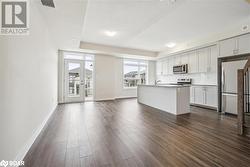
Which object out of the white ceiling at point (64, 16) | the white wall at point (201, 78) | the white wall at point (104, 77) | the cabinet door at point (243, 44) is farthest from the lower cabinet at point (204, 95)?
the white ceiling at point (64, 16)

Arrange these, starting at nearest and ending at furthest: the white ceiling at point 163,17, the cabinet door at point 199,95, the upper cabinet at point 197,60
Result: the white ceiling at point 163,17, the upper cabinet at point 197,60, the cabinet door at point 199,95

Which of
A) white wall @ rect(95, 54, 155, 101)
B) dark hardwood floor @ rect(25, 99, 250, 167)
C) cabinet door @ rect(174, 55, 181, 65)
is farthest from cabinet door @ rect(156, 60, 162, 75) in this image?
dark hardwood floor @ rect(25, 99, 250, 167)

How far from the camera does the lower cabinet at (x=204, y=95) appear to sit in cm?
474

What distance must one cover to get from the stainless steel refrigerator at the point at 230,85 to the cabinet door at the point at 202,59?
1098 millimetres

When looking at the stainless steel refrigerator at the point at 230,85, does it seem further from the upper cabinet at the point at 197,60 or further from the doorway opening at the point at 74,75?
the doorway opening at the point at 74,75

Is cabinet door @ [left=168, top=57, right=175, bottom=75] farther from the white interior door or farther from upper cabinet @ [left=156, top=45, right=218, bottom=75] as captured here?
the white interior door

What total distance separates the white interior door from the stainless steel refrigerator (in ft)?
19.7

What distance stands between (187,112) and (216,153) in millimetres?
2514

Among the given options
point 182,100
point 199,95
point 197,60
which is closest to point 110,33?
point 182,100

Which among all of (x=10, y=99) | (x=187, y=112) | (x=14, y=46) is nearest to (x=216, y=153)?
(x=187, y=112)

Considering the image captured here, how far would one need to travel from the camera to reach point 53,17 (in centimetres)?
298

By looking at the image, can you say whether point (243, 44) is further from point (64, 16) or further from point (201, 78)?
point (64, 16)

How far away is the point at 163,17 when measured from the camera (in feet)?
11.6

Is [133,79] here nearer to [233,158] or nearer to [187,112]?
[187,112]
